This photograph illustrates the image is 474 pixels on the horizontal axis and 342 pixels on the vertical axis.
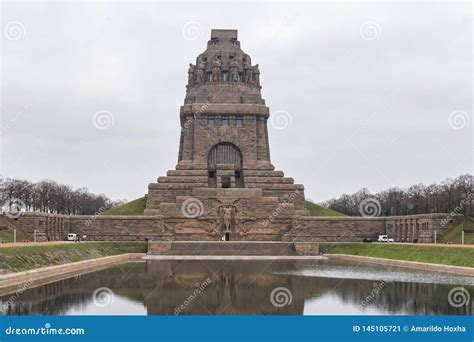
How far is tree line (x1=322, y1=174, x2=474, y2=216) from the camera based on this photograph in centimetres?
6245

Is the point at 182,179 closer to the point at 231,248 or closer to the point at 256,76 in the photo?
the point at 231,248

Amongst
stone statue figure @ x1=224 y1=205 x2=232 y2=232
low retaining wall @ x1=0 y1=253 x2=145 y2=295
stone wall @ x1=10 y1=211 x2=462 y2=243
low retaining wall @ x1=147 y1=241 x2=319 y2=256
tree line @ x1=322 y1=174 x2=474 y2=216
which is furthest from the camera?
tree line @ x1=322 y1=174 x2=474 y2=216

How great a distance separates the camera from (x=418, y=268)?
1330 inches

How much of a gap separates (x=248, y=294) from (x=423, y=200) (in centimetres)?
6313

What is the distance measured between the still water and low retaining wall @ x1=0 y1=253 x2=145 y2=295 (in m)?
1.03

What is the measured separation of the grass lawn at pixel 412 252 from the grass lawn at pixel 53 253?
623 inches

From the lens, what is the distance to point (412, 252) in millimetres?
38312

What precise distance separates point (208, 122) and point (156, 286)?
149ft

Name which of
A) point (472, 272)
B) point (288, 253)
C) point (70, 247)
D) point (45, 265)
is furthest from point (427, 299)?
point (288, 253)

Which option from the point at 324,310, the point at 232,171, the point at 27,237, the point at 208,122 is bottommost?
the point at 324,310

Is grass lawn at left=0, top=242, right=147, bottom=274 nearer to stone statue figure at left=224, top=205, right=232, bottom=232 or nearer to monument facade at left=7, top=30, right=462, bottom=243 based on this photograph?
monument facade at left=7, top=30, right=462, bottom=243

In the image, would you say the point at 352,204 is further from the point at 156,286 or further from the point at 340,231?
the point at 156,286

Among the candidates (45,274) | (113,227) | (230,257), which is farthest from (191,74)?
(45,274)

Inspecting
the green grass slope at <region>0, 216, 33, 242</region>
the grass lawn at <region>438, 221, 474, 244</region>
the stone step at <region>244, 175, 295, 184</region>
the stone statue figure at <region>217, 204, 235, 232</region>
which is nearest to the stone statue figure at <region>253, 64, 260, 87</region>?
the stone step at <region>244, 175, 295, 184</region>
